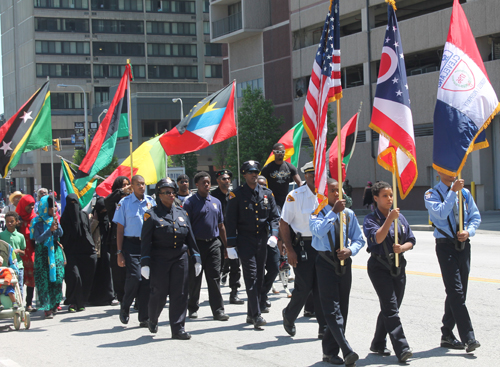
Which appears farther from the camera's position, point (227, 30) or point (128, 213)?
point (227, 30)

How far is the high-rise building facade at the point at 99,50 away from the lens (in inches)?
3435

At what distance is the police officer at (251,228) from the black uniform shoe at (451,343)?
241cm

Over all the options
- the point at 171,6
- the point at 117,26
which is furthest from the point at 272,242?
the point at 117,26

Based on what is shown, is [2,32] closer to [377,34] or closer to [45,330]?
[377,34]

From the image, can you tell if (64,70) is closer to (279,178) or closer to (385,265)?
(279,178)

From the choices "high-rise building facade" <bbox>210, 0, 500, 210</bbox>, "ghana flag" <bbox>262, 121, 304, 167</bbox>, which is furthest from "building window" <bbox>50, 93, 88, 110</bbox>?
"ghana flag" <bbox>262, 121, 304, 167</bbox>

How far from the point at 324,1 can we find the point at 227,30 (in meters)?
11.8

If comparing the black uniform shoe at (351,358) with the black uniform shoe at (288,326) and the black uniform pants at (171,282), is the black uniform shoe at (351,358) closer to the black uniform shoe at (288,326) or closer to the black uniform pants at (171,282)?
the black uniform shoe at (288,326)

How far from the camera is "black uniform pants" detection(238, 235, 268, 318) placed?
8.34 m

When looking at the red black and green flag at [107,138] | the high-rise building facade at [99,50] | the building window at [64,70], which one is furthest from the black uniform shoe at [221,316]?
the building window at [64,70]

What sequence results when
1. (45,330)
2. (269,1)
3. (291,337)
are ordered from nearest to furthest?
(291,337) < (45,330) < (269,1)

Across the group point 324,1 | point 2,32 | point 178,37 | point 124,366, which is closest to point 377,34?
point 324,1

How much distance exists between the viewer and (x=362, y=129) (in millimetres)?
40125

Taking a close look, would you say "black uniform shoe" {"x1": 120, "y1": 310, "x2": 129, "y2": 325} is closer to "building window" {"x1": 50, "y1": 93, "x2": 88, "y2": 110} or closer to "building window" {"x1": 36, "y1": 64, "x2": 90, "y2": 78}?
"building window" {"x1": 50, "y1": 93, "x2": 88, "y2": 110}
